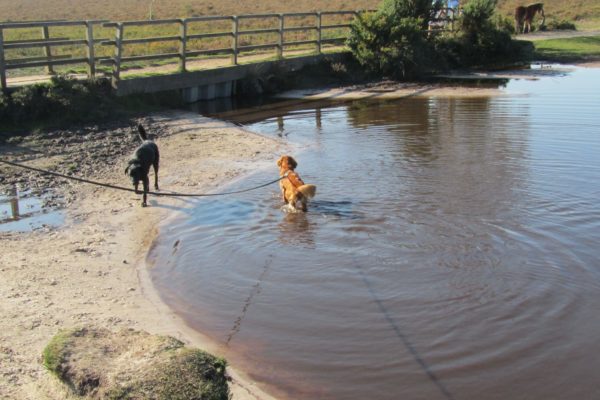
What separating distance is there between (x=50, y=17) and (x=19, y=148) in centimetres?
3059

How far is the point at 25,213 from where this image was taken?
A: 909 cm

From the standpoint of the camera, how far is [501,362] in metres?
5.27

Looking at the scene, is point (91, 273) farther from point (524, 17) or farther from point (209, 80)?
point (524, 17)

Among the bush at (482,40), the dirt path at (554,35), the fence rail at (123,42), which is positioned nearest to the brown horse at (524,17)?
the dirt path at (554,35)

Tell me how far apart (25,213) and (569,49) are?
83.9ft

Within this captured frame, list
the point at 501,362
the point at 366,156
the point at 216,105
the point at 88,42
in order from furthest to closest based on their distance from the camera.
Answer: the point at 216,105
the point at 88,42
the point at 366,156
the point at 501,362

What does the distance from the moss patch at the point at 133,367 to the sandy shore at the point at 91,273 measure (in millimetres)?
257

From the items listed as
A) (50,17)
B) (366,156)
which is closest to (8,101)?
(366,156)

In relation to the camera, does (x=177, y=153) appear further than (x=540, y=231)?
Yes

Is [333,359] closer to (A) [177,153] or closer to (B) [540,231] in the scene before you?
(B) [540,231]

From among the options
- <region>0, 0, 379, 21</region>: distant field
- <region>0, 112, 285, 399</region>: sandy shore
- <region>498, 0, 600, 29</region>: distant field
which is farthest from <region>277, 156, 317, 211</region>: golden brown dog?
<region>498, 0, 600, 29</region>: distant field

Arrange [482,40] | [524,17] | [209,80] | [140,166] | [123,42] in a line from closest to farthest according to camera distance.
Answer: [140,166]
[123,42]
[209,80]
[482,40]
[524,17]

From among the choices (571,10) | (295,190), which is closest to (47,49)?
(295,190)

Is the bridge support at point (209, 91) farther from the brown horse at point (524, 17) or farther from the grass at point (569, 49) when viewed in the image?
the brown horse at point (524, 17)
